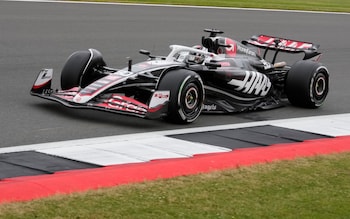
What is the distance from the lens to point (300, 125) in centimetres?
1138

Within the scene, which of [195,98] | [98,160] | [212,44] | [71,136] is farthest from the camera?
[212,44]

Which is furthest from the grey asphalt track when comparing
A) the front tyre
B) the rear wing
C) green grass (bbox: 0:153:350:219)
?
green grass (bbox: 0:153:350:219)

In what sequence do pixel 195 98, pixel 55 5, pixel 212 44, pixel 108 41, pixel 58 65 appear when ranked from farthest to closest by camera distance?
pixel 55 5 → pixel 108 41 → pixel 58 65 → pixel 212 44 → pixel 195 98

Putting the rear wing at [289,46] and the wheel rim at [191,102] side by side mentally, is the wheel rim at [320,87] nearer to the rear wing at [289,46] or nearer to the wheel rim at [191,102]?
the rear wing at [289,46]

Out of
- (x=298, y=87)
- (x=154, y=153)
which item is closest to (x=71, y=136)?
(x=154, y=153)

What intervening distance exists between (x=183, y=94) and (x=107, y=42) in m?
6.87

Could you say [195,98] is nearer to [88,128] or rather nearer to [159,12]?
[88,128]

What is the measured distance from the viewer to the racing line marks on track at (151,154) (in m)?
7.67

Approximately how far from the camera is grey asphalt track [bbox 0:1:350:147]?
1057 cm

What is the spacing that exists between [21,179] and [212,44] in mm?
5205

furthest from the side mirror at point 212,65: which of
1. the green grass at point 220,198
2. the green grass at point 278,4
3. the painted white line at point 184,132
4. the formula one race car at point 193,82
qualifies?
the green grass at point 278,4

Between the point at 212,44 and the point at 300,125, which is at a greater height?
the point at 212,44

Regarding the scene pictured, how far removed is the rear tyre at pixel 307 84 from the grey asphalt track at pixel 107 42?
0.52 ft

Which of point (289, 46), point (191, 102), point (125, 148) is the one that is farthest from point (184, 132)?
point (289, 46)
